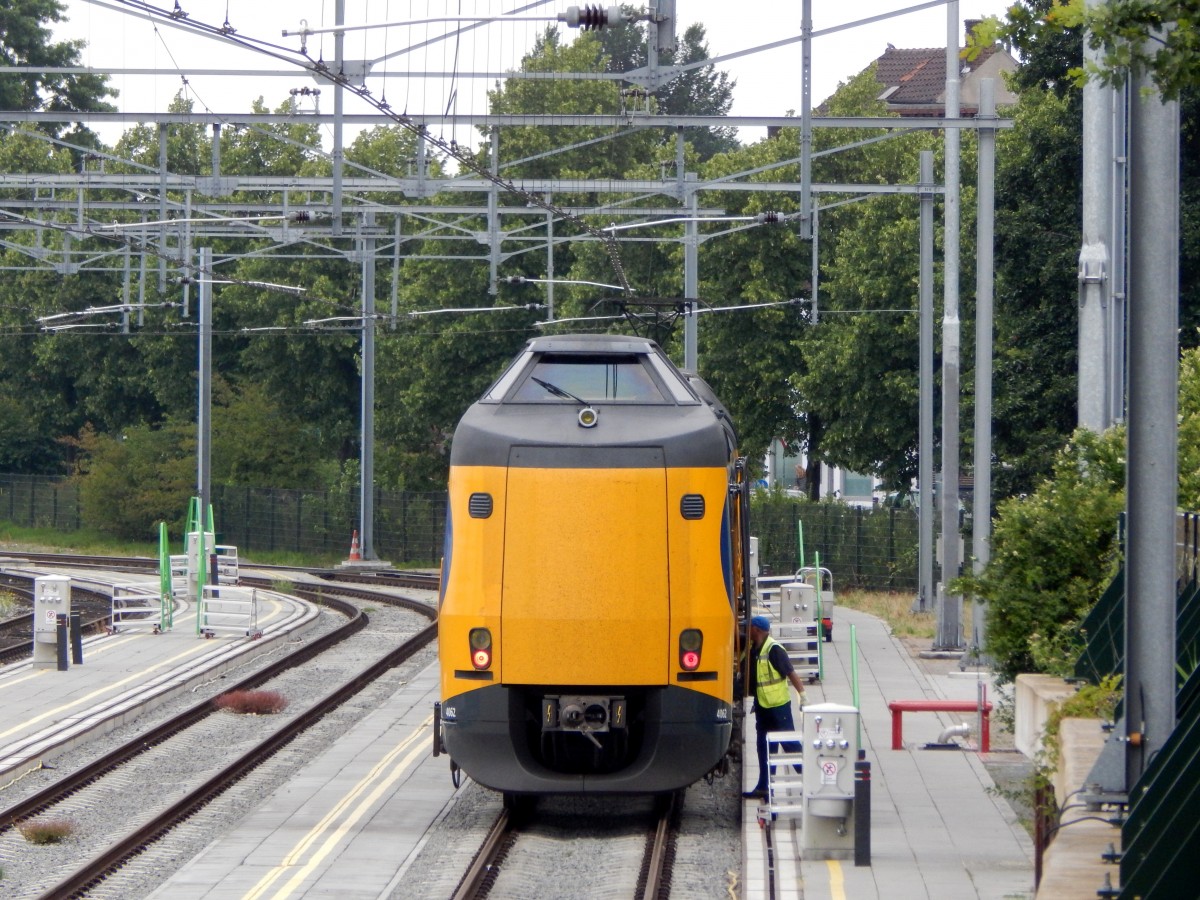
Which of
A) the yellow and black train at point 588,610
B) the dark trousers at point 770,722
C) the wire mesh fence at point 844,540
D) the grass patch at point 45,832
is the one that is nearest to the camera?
the yellow and black train at point 588,610

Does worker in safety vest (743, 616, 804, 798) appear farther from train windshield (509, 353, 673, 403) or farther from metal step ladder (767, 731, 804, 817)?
train windshield (509, 353, 673, 403)

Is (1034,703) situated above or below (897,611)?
above

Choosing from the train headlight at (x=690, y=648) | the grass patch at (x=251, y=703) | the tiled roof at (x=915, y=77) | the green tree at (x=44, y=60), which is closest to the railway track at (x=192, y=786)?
the grass patch at (x=251, y=703)

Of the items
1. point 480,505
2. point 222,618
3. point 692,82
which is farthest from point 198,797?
point 692,82

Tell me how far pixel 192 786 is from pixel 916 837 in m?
6.59

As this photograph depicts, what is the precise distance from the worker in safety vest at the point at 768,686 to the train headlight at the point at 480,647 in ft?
8.96

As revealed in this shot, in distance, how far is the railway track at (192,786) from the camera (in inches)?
474

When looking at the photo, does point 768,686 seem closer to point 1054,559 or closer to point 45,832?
point 1054,559

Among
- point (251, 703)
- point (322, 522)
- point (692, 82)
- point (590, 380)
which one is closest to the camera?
point (590, 380)

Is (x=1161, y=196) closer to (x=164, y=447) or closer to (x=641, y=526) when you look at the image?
(x=641, y=526)

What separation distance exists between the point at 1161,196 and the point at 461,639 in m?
6.09

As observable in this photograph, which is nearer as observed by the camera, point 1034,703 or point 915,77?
point 1034,703

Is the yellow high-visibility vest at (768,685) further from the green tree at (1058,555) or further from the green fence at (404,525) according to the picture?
the green fence at (404,525)

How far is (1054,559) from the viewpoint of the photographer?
14.4 m
